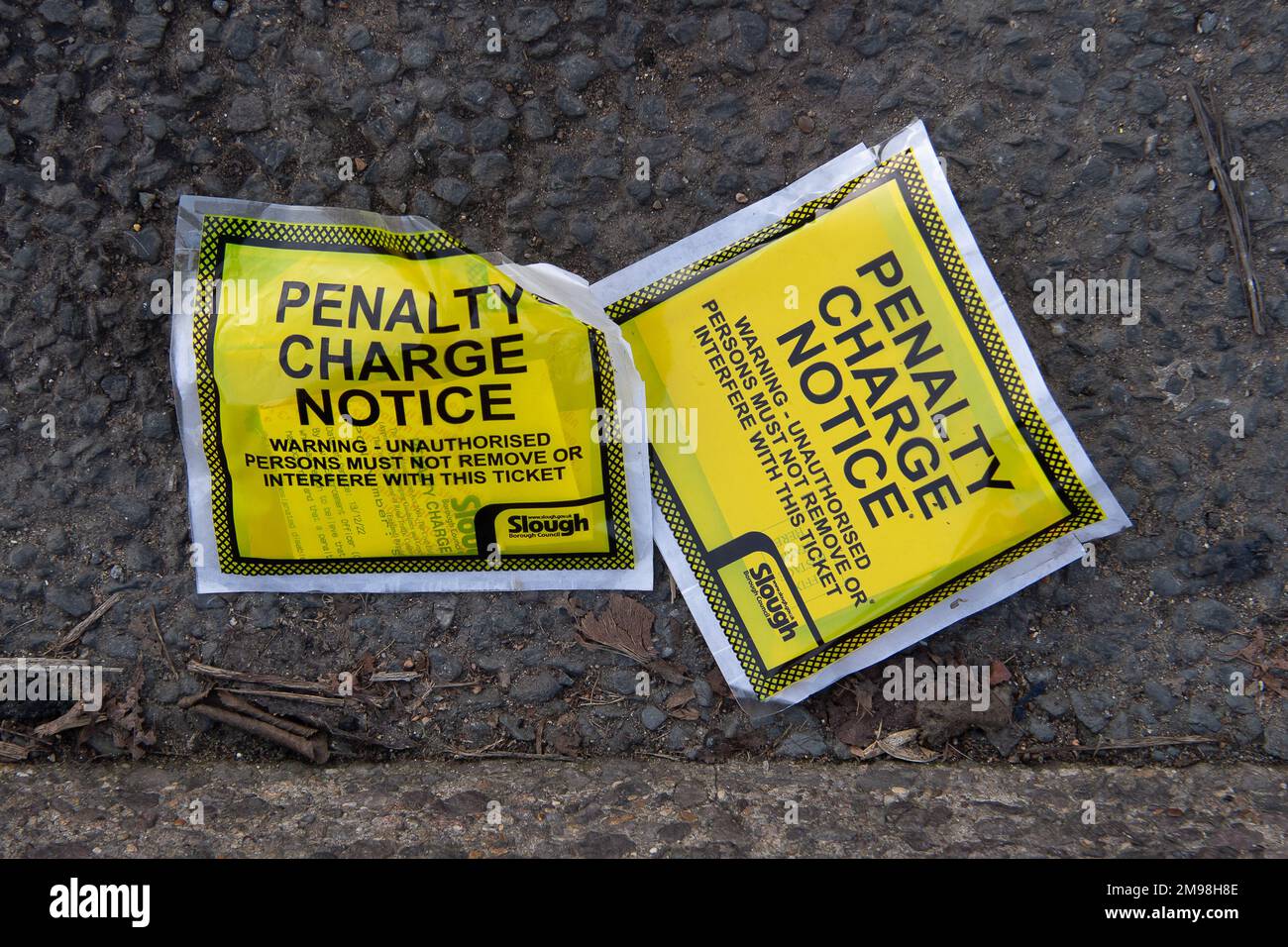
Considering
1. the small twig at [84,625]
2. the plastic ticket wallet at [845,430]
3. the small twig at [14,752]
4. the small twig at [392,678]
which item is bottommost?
the small twig at [14,752]

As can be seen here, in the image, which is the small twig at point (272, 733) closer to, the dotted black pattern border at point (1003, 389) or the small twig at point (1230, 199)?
the dotted black pattern border at point (1003, 389)

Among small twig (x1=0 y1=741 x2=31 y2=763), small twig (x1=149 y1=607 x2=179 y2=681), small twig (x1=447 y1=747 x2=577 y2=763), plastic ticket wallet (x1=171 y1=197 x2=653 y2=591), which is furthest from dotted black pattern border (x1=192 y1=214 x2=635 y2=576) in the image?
small twig (x1=0 y1=741 x2=31 y2=763)

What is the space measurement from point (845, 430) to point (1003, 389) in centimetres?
27

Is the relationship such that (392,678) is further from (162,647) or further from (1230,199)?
(1230,199)

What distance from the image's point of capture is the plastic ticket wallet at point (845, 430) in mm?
1383

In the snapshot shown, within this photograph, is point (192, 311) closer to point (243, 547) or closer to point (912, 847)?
point (243, 547)

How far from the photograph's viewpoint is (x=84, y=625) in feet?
4.88

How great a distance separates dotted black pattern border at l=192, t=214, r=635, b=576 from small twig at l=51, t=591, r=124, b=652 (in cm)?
21

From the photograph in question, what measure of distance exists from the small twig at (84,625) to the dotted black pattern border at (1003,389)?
99 cm

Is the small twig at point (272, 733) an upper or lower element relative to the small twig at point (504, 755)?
upper

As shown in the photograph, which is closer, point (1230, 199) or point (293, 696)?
point (1230, 199)

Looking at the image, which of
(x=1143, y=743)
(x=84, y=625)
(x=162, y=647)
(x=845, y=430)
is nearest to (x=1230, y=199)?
(x=845, y=430)

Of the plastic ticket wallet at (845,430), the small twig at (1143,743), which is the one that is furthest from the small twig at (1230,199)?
the small twig at (1143,743)

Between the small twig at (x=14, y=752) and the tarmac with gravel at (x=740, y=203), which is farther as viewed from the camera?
the small twig at (x=14, y=752)
